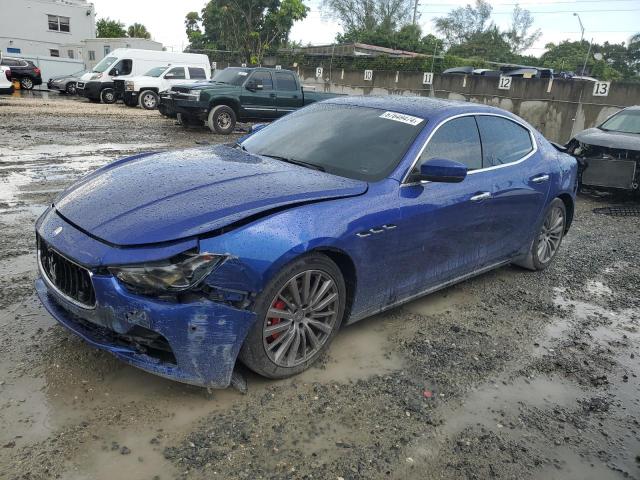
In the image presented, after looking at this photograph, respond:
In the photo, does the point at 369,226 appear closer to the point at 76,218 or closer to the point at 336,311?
the point at 336,311

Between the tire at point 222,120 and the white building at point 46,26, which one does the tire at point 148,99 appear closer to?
the tire at point 222,120

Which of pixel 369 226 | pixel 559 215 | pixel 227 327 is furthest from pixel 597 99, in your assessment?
pixel 227 327

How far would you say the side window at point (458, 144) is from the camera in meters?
3.80

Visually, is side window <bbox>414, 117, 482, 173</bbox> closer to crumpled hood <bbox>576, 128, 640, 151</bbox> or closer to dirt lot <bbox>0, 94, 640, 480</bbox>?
dirt lot <bbox>0, 94, 640, 480</bbox>

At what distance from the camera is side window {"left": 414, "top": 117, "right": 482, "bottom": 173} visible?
3802 mm

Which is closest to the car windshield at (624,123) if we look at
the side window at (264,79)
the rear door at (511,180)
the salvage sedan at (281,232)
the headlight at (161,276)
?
the rear door at (511,180)

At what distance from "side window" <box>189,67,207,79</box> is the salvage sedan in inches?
672

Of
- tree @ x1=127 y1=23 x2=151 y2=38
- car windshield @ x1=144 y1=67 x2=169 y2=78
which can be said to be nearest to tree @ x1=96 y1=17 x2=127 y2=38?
tree @ x1=127 y1=23 x2=151 y2=38

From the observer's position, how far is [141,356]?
2.66 metres

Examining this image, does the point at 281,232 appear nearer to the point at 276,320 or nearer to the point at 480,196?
the point at 276,320

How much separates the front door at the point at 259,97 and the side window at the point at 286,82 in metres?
0.25

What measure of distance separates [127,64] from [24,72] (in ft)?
32.6

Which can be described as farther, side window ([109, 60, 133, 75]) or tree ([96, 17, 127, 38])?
tree ([96, 17, 127, 38])

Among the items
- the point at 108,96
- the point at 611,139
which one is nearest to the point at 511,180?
the point at 611,139
